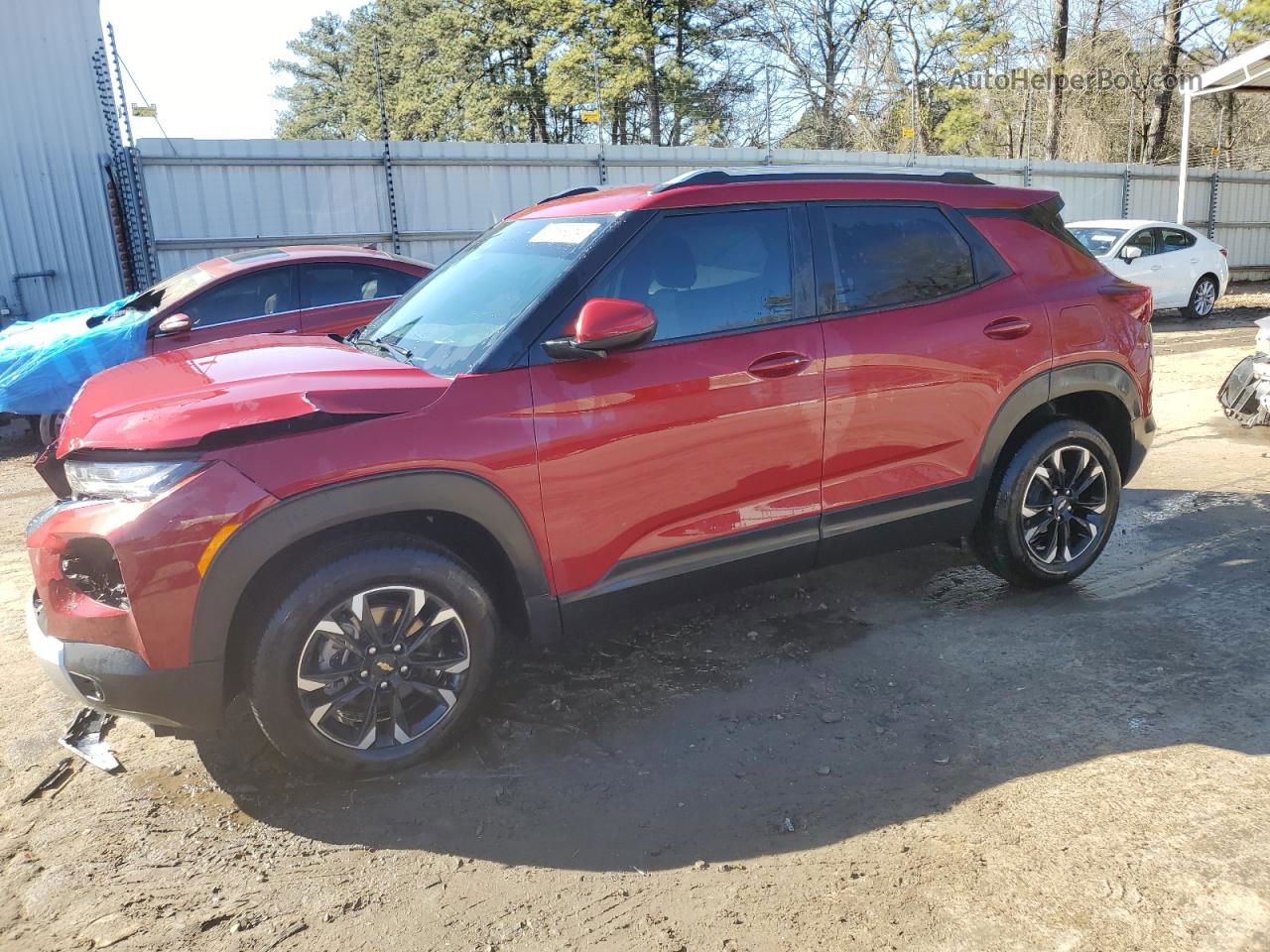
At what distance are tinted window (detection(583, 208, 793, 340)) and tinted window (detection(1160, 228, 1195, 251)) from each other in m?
13.2

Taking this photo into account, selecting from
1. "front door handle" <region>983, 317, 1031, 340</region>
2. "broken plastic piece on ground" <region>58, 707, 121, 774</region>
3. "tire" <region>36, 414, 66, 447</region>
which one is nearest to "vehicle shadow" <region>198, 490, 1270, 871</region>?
"broken plastic piece on ground" <region>58, 707, 121, 774</region>

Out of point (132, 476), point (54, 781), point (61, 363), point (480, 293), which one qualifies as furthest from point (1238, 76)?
point (54, 781)

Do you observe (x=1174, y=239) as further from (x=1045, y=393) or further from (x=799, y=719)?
(x=799, y=719)

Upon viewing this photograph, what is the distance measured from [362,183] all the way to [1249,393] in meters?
10.4

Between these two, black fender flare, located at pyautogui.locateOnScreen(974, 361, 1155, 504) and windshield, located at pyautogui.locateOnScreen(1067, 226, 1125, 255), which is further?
windshield, located at pyautogui.locateOnScreen(1067, 226, 1125, 255)

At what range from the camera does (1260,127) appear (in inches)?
1209

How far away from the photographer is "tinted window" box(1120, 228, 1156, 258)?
1382 centimetres

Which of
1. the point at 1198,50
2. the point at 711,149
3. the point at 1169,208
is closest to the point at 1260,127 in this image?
the point at 1198,50

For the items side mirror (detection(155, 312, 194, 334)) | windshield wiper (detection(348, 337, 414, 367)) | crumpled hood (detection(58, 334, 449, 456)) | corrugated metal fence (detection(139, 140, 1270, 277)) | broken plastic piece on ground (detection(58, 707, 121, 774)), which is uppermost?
corrugated metal fence (detection(139, 140, 1270, 277))

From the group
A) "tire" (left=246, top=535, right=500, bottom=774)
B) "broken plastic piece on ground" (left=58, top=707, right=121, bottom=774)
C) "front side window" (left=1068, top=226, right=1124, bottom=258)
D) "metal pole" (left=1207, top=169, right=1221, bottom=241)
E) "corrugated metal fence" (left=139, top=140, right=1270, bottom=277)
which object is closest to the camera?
"tire" (left=246, top=535, right=500, bottom=774)

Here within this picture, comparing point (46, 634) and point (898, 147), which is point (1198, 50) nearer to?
point (898, 147)

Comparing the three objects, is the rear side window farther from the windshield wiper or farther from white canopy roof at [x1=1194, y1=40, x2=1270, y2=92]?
the windshield wiper

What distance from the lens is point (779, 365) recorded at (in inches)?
139

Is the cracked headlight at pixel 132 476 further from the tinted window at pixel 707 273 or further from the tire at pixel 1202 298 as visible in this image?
the tire at pixel 1202 298
